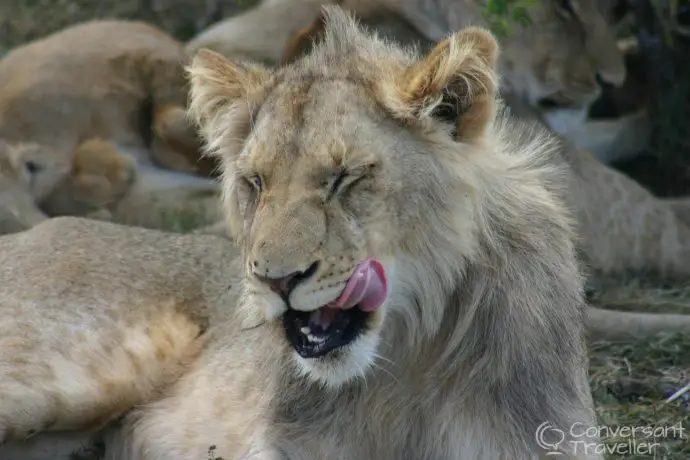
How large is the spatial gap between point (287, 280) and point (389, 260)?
1.16ft

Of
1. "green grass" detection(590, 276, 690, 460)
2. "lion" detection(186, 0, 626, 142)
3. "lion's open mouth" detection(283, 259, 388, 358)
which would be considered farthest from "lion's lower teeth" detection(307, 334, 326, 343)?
"lion" detection(186, 0, 626, 142)

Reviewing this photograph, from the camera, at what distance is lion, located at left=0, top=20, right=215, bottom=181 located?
24.6 feet

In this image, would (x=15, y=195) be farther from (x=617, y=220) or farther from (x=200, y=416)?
(x=617, y=220)

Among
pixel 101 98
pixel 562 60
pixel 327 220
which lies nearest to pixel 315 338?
pixel 327 220

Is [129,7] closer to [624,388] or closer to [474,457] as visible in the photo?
[624,388]

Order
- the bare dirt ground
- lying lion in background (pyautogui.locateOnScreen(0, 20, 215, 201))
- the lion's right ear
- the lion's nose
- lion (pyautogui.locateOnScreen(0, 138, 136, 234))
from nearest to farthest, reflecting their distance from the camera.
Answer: the lion's nose, the lion's right ear, the bare dirt ground, lion (pyautogui.locateOnScreen(0, 138, 136, 234)), lying lion in background (pyautogui.locateOnScreen(0, 20, 215, 201))

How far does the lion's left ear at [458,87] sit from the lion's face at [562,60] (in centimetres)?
372

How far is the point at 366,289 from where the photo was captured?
3.33 meters

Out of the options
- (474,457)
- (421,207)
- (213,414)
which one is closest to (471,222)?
(421,207)

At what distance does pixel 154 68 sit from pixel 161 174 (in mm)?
742

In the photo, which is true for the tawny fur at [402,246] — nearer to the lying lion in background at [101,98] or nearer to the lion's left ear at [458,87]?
the lion's left ear at [458,87]

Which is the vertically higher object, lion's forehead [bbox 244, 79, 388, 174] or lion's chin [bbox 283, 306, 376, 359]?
lion's forehead [bbox 244, 79, 388, 174]

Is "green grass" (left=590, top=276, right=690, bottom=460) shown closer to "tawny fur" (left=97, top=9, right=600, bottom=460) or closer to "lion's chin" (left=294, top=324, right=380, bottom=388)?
"tawny fur" (left=97, top=9, right=600, bottom=460)

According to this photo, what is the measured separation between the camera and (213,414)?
180 inches
